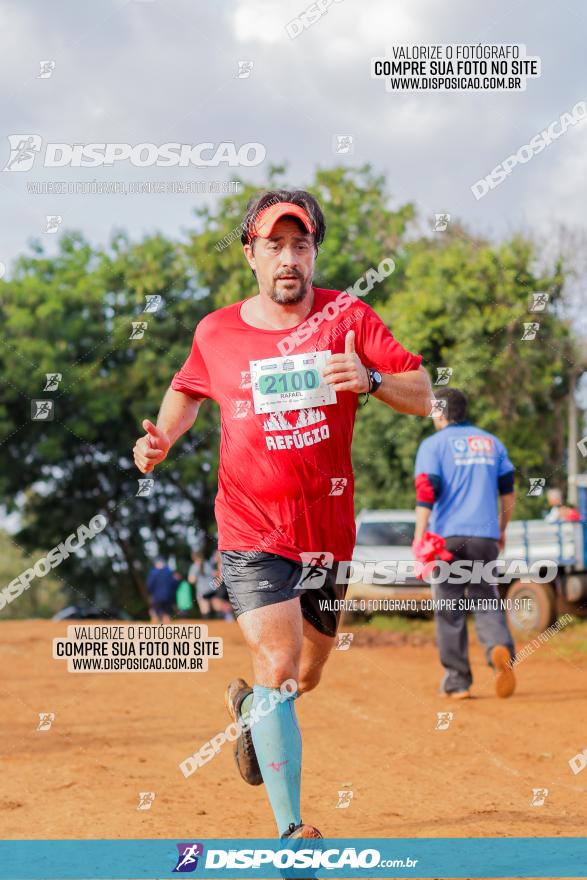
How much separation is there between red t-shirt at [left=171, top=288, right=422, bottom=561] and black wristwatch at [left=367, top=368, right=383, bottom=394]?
200mm

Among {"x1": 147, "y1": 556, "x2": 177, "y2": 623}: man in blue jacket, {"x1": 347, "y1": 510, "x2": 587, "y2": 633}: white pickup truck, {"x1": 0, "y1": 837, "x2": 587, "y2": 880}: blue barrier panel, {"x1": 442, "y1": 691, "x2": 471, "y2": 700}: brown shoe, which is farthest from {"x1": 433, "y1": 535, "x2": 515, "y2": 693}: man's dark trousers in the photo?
{"x1": 147, "y1": 556, "x2": 177, "y2": 623}: man in blue jacket

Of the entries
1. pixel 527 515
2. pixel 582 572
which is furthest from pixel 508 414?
pixel 582 572

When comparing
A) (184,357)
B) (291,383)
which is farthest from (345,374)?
(184,357)

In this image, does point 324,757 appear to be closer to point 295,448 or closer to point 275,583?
point 275,583

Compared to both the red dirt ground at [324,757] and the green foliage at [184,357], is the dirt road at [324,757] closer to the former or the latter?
the red dirt ground at [324,757]

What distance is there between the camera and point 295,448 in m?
4.25

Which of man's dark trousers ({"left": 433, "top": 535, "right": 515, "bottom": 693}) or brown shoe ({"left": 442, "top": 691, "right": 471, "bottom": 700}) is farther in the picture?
brown shoe ({"left": 442, "top": 691, "right": 471, "bottom": 700})

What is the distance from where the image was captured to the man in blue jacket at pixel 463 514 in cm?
866

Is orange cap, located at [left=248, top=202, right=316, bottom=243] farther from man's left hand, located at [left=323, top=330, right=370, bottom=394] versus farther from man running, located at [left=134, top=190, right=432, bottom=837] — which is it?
man's left hand, located at [left=323, top=330, right=370, bottom=394]

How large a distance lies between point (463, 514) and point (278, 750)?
5009 millimetres

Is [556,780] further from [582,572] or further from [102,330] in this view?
[102,330]

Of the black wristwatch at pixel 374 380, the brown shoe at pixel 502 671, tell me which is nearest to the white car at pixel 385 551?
the brown shoe at pixel 502 671

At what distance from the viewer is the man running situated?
4.20 meters

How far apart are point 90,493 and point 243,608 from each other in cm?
2996
